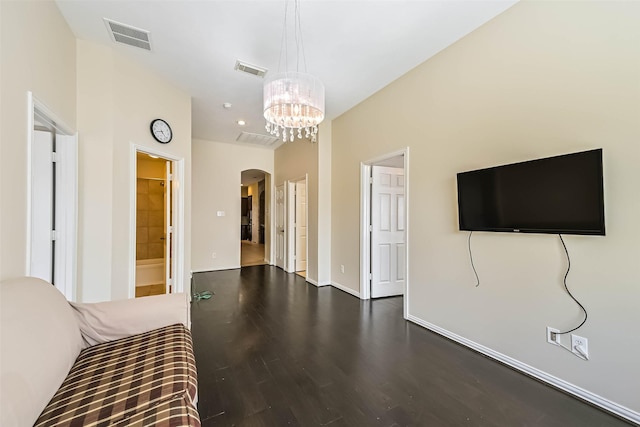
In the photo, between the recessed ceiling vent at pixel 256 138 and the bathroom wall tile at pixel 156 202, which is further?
the recessed ceiling vent at pixel 256 138

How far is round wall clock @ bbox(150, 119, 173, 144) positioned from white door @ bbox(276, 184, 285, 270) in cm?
297

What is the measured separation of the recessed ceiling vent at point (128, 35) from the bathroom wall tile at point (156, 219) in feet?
10.7

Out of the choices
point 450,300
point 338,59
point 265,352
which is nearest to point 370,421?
point 265,352

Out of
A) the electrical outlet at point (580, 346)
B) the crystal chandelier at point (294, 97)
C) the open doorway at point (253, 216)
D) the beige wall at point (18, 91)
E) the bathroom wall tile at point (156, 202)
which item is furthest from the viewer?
the open doorway at point (253, 216)

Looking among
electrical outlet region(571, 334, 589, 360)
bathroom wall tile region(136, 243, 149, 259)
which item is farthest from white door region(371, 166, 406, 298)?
bathroom wall tile region(136, 243, 149, 259)

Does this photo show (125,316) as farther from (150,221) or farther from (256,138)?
(256,138)

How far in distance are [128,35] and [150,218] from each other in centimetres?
346

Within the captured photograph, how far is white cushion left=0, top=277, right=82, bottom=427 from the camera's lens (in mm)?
916

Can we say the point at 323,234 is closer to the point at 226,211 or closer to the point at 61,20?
the point at 226,211

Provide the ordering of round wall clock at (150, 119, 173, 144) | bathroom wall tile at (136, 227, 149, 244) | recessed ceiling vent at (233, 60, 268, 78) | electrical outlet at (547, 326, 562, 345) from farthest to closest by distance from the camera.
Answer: bathroom wall tile at (136, 227, 149, 244) → round wall clock at (150, 119, 173, 144) → recessed ceiling vent at (233, 60, 268, 78) → electrical outlet at (547, 326, 562, 345)

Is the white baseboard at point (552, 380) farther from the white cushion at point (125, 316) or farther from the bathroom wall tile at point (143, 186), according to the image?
the bathroom wall tile at point (143, 186)

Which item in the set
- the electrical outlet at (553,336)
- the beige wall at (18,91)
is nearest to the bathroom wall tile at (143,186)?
the beige wall at (18,91)

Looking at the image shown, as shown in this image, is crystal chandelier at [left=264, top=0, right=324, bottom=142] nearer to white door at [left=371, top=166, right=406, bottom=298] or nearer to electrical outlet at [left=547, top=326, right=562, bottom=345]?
white door at [left=371, top=166, right=406, bottom=298]

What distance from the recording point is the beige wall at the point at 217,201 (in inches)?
226
